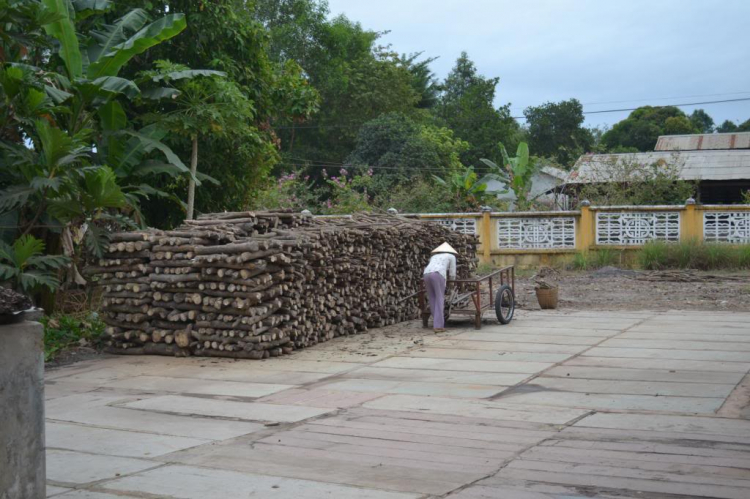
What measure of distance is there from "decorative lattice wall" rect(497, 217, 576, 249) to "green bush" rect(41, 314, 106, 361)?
14.4m

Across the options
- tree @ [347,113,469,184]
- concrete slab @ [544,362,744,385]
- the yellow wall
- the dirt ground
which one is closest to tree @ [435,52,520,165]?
tree @ [347,113,469,184]

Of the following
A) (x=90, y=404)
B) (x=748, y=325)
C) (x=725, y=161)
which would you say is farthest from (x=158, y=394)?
(x=725, y=161)

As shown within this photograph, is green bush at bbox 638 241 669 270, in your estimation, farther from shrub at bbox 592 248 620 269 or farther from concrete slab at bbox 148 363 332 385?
concrete slab at bbox 148 363 332 385

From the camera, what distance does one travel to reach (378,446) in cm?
675

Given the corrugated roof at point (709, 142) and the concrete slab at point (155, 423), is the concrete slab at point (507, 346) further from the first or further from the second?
the corrugated roof at point (709, 142)

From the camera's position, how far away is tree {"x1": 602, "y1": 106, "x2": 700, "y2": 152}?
199 ft

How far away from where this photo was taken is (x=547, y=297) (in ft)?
54.2

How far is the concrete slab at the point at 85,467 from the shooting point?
601 centimetres

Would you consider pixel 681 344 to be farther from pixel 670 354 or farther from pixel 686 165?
pixel 686 165

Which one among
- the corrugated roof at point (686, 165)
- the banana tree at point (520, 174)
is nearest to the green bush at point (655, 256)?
the corrugated roof at point (686, 165)

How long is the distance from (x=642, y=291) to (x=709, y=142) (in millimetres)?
24346

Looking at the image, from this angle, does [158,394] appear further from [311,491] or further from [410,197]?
[410,197]

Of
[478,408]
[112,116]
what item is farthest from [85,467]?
[112,116]

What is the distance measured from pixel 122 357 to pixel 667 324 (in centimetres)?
895
